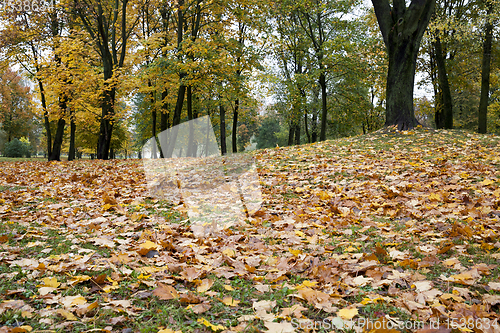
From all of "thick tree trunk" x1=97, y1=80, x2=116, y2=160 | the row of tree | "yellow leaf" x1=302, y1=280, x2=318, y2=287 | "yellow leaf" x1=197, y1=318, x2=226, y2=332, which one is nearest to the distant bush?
the row of tree

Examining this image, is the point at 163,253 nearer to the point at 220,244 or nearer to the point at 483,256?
the point at 220,244

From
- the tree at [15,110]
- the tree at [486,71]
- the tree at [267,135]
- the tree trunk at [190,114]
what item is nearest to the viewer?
the tree at [486,71]

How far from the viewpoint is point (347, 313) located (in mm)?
1912

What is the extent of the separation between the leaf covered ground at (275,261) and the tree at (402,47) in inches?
190

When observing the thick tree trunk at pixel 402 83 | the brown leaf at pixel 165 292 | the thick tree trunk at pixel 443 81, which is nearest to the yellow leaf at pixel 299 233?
the brown leaf at pixel 165 292

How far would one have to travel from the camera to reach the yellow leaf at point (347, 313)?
6.18ft

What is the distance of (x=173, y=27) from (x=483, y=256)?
21300 mm

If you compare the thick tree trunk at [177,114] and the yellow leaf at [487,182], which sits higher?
the thick tree trunk at [177,114]

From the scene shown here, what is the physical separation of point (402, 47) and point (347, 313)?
32.8 feet

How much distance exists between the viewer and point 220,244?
3.22 metres

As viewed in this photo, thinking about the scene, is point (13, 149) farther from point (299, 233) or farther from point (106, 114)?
point (299, 233)

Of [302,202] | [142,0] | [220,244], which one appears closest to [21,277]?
[220,244]

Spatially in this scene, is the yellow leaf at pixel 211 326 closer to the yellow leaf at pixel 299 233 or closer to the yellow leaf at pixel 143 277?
the yellow leaf at pixel 143 277

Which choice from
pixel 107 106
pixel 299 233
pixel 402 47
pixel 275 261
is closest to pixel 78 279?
pixel 275 261
